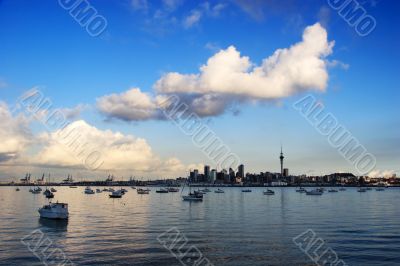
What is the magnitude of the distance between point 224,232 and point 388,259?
27057 millimetres

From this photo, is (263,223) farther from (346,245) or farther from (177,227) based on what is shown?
(346,245)

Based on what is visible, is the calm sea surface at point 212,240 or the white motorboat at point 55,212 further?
the white motorboat at point 55,212

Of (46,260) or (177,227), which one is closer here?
(46,260)

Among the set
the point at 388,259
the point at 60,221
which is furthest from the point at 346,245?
the point at 60,221

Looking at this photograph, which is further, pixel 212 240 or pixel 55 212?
pixel 55 212

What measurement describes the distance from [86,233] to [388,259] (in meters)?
45.8

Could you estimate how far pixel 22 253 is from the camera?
166 feet

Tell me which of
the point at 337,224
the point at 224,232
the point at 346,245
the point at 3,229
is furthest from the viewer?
the point at 337,224

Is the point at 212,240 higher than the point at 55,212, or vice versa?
the point at 55,212

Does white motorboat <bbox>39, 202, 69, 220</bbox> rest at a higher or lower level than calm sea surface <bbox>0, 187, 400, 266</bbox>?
higher

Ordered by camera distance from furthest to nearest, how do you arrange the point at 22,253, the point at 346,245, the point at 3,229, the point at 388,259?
1. the point at 3,229
2. the point at 346,245
3. the point at 22,253
4. the point at 388,259

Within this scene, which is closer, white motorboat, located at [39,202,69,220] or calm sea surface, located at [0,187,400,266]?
calm sea surface, located at [0,187,400,266]

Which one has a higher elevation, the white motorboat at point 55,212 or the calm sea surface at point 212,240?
the white motorboat at point 55,212

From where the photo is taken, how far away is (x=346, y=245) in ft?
182
